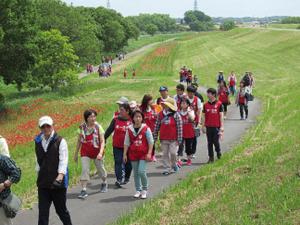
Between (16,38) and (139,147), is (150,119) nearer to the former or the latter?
(139,147)

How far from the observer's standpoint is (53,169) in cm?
773

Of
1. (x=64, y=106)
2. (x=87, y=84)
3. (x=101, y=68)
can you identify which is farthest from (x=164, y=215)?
(x=101, y=68)

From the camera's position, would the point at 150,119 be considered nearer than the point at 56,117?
Yes

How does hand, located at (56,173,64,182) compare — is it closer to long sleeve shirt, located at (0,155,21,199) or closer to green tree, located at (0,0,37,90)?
long sleeve shirt, located at (0,155,21,199)

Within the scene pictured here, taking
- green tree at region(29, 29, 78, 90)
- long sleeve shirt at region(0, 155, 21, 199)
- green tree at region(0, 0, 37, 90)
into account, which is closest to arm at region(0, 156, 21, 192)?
long sleeve shirt at region(0, 155, 21, 199)

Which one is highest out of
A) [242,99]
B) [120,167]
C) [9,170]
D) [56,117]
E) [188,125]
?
[9,170]

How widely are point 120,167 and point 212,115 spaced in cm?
279

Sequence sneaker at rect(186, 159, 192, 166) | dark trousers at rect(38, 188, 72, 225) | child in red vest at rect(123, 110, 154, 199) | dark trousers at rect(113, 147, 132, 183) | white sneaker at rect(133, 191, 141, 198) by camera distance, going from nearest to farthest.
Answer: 1. dark trousers at rect(38, 188, 72, 225)
2. child in red vest at rect(123, 110, 154, 199)
3. white sneaker at rect(133, 191, 141, 198)
4. dark trousers at rect(113, 147, 132, 183)
5. sneaker at rect(186, 159, 192, 166)

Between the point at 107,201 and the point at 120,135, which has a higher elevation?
the point at 120,135

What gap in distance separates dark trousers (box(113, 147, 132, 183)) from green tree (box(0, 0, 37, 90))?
24.4 m

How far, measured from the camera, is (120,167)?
36.5ft

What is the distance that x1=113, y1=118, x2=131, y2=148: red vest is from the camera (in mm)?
10898

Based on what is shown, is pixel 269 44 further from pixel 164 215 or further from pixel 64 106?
pixel 164 215

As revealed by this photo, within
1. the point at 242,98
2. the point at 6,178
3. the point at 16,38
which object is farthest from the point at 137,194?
the point at 16,38
